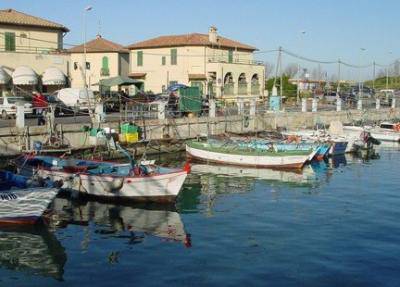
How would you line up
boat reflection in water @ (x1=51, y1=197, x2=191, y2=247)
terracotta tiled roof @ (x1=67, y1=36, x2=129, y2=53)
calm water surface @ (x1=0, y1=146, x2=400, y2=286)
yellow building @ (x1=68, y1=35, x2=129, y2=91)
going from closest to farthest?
calm water surface @ (x1=0, y1=146, x2=400, y2=286) → boat reflection in water @ (x1=51, y1=197, x2=191, y2=247) → yellow building @ (x1=68, y1=35, x2=129, y2=91) → terracotta tiled roof @ (x1=67, y1=36, x2=129, y2=53)

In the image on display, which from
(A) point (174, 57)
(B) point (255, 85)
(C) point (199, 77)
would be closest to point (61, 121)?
(C) point (199, 77)

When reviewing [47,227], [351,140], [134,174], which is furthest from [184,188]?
[351,140]

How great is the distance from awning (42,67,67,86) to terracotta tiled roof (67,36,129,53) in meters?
15.8

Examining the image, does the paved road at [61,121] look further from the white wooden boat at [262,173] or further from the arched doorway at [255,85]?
the arched doorway at [255,85]

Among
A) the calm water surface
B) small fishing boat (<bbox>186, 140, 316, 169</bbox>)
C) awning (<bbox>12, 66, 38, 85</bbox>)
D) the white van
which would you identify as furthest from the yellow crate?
awning (<bbox>12, 66, 38, 85</bbox>)

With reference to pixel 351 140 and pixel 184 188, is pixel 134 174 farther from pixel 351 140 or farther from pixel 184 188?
pixel 351 140

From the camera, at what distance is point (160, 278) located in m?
12.6

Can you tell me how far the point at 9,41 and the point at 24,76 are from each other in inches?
241

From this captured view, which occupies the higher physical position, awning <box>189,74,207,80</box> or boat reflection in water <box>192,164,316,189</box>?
awning <box>189,74,207,80</box>

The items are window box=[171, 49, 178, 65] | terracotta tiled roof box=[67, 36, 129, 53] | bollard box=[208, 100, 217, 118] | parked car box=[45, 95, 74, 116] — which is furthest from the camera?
terracotta tiled roof box=[67, 36, 129, 53]

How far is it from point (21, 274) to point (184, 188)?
1083 cm

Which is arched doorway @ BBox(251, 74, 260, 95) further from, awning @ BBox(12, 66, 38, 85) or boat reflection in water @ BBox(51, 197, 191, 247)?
boat reflection in water @ BBox(51, 197, 191, 247)

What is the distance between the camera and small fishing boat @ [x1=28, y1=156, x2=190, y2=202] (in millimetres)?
19953

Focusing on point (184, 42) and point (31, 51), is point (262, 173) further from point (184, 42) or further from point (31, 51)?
point (184, 42)
